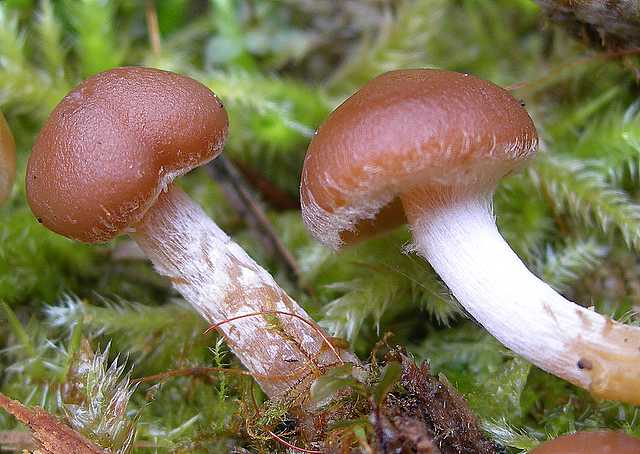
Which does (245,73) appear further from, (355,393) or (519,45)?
(355,393)

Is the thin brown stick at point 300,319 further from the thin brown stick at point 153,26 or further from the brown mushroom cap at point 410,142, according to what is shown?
the thin brown stick at point 153,26

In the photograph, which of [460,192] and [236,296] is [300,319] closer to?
[236,296]

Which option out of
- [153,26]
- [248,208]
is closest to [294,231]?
[248,208]

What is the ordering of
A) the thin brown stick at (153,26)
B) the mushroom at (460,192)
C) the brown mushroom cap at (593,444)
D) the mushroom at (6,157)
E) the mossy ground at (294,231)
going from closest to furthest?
the brown mushroom cap at (593,444) < the mushroom at (460,192) < the mossy ground at (294,231) < the mushroom at (6,157) < the thin brown stick at (153,26)

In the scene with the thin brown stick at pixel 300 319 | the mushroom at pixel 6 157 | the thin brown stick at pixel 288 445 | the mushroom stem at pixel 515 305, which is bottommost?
the thin brown stick at pixel 288 445

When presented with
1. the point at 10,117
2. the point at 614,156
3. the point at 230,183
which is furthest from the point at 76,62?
the point at 614,156

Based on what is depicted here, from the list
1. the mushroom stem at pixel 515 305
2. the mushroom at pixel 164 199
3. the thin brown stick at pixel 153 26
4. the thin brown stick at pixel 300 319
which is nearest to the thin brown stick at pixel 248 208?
the mushroom at pixel 164 199
